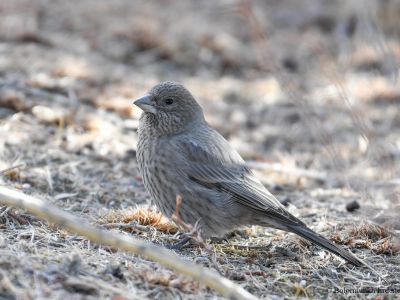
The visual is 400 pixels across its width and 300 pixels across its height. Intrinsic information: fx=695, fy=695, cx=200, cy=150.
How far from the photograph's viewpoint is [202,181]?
18.0ft

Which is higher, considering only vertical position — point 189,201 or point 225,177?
point 225,177

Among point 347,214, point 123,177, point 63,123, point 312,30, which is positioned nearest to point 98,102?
point 63,123

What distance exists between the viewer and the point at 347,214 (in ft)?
21.2

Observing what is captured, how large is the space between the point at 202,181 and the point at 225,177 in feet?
0.65

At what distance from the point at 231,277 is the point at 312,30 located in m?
8.92

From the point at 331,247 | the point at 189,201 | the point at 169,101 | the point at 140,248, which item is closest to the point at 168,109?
the point at 169,101

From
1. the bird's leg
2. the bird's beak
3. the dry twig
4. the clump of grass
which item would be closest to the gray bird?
the bird's beak

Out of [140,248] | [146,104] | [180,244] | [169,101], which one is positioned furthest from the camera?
[169,101]

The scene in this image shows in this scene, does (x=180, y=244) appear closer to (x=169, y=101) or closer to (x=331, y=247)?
(x=331, y=247)

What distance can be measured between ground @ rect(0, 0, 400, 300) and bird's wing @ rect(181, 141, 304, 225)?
1.25ft

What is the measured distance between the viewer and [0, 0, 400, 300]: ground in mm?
4281

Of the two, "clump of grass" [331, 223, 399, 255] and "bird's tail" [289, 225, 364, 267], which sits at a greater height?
"clump of grass" [331, 223, 399, 255]

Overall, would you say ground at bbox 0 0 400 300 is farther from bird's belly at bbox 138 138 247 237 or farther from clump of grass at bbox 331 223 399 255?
bird's belly at bbox 138 138 247 237

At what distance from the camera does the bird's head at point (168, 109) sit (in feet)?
18.9
